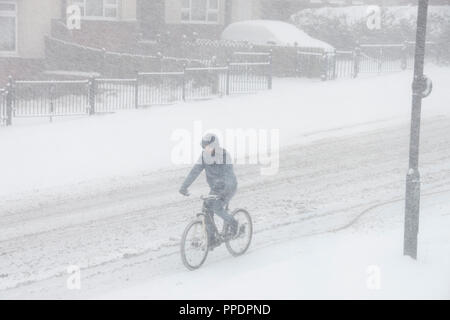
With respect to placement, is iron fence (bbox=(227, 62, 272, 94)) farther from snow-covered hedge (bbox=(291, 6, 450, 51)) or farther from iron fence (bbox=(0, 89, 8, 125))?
snow-covered hedge (bbox=(291, 6, 450, 51))

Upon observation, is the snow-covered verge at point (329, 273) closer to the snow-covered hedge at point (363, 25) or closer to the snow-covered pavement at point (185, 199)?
the snow-covered pavement at point (185, 199)

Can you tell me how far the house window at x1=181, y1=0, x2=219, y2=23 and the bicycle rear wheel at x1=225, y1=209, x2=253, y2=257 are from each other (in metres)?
25.6

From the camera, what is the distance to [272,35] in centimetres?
3203

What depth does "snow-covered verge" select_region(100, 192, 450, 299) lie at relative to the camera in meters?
10.0

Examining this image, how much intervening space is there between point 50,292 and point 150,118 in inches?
491

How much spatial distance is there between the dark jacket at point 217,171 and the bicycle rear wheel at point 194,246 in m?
0.59

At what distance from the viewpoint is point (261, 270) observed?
10.9 metres

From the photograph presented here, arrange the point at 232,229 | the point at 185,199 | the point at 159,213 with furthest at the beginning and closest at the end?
1. the point at 185,199
2. the point at 159,213
3. the point at 232,229

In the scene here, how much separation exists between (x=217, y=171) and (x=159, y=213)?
3.02 meters

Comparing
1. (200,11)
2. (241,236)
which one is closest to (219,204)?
(241,236)

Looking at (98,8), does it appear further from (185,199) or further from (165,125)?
(185,199)

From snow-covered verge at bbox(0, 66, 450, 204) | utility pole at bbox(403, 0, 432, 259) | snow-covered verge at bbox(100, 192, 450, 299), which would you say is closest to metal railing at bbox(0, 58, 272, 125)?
snow-covered verge at bbox(0, 66, 450, 204)

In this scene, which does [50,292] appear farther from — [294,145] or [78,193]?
[294,145]

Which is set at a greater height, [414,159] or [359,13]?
[359,13]
